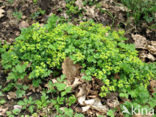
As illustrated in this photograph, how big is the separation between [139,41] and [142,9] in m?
1.02

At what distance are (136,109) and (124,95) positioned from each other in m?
0.29

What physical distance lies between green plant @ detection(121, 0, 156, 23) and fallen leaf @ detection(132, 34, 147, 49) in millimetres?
561

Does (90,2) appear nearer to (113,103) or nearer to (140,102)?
(113,103)

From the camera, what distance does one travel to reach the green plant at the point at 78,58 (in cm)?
299

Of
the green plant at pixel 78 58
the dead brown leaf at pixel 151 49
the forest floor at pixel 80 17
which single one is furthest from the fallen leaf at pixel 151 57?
the green plant at pixel 78 58

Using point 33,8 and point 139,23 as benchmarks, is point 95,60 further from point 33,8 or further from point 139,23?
point 33,8

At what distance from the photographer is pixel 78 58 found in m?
2.99

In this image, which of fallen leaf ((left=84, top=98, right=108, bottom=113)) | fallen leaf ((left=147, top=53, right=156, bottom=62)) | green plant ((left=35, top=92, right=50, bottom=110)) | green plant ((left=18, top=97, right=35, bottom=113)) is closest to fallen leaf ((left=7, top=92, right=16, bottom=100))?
green plant ((left=18, top=97, right=35, bottom=113))

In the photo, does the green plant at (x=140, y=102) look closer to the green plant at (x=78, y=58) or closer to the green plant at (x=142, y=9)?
the green plant at (x=78, y=58)

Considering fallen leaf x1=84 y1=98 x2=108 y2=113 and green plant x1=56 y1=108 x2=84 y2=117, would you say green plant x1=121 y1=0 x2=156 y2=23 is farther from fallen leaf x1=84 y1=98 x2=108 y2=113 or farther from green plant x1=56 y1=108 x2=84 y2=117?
green plant x1=56 y1=108 x2=84 y2=117

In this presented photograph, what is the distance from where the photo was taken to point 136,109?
2744mm

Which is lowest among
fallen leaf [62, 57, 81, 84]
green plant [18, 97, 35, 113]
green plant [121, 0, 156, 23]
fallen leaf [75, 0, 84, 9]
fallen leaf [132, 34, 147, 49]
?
green plant [18, 97, 35, 113]

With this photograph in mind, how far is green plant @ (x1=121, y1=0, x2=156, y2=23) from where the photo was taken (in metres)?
4.63

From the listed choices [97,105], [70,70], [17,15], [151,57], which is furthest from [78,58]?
[17,15]
